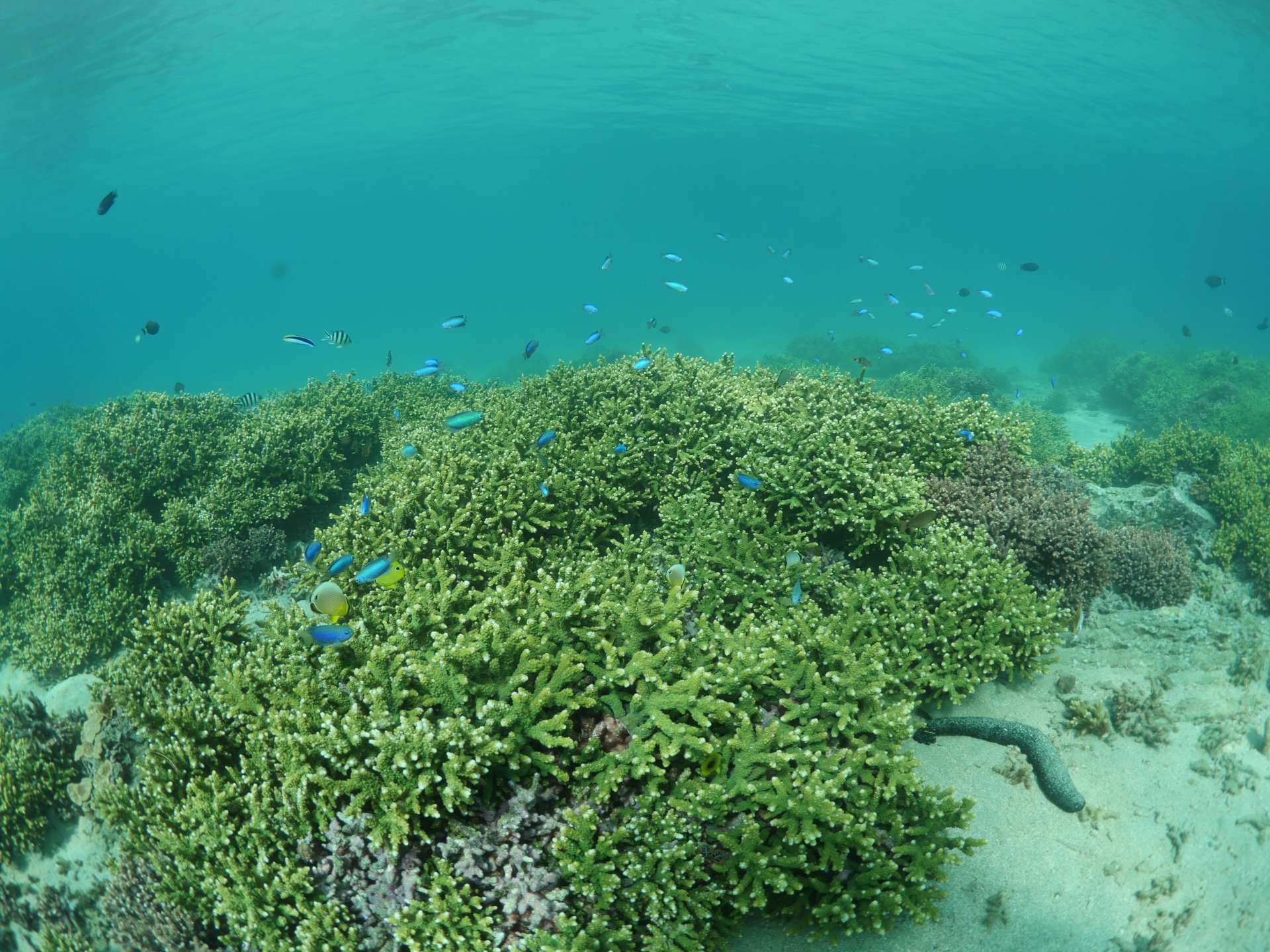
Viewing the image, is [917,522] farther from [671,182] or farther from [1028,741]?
[671,182]

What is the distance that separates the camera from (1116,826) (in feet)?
17.9

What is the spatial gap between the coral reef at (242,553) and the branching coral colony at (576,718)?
2629mm

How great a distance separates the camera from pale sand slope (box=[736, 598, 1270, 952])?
15.3 feet

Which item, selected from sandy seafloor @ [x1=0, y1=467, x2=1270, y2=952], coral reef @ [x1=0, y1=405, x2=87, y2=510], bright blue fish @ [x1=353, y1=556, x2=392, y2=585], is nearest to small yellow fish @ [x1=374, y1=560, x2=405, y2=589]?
bright blue fish @ [x1=353, y1=556, x2=392, y2=585]

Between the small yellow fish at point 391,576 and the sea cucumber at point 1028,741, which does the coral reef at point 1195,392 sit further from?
the small yellow fish at point 391,576

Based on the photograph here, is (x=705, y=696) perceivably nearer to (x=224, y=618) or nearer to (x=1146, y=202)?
(x=224, y=618)

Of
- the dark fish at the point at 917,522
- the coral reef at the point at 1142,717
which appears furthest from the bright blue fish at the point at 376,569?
the coral reef at the point at 1142,717

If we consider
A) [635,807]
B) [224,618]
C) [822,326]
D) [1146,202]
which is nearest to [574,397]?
[224,618]

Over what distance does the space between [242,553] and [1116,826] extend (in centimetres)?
1153

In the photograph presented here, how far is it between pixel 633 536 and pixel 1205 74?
203 feet

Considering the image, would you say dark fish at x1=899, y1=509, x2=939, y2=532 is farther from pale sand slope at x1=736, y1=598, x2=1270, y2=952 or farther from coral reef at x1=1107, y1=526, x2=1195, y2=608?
coral reef at x1=1107, y1=526, x2=1195, y2=608

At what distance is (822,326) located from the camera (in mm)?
54344

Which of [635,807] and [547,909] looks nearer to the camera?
[547,909]

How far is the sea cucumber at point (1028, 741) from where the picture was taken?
5.36m
